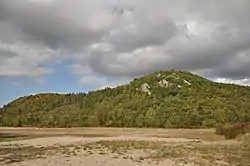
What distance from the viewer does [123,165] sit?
64.3 feet

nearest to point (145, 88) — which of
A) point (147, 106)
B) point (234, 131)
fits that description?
point (147, 106)

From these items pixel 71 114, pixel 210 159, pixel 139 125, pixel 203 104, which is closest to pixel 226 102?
pixel 203 104

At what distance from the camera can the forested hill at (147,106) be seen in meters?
97.5

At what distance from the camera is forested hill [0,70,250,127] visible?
320 ft

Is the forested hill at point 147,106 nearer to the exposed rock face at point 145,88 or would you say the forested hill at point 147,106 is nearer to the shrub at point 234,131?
the exposed rock face at point 145,88

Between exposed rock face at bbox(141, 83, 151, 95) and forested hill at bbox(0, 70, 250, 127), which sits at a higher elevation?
exposed rock face at bbox(141, 83, 151, 95)

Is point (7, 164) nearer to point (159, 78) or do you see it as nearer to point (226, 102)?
point (226, 102)

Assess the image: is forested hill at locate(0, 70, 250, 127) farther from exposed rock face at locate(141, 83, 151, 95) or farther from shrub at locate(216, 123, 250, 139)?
shrub at locate(216, 123, 250, 139)

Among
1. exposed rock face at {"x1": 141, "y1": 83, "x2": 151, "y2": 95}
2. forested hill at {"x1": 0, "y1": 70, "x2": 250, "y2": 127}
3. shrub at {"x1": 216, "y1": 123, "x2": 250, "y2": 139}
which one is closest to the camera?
shrub at {"x1": 216, "y1": 123, "x2": 250, "y2": 139}

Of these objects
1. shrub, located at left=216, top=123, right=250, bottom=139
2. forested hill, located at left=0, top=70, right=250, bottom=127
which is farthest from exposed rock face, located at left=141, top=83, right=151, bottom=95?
shrub, located at left=216, top=123, right=250, bottom=139

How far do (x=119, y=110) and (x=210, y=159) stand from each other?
86220 millimetres

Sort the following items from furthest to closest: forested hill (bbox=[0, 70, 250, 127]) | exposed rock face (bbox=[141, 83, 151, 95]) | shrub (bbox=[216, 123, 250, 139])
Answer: exposed rock face (bbox=[141, 83, 151, 95]) → forested hill (bbox=[0, 70, 250, 127]) → shrub (bbox=[216, 123, 250, 139])

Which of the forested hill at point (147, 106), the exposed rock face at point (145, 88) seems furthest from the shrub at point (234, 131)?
the exposed rock face at point (145, 88)

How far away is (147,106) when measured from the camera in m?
112
